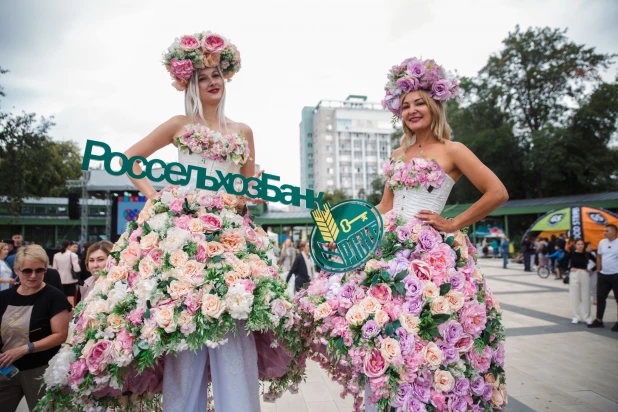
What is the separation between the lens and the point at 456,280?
197 centimetres

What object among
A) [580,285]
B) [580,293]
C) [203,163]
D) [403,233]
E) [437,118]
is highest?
[437,118]

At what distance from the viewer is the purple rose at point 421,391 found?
171 centimetres

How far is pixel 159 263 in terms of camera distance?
75.1 inches

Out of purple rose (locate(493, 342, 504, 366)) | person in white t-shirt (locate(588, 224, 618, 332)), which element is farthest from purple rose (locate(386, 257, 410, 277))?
person in white t-shirt (locate(588, 224, 618, 332))

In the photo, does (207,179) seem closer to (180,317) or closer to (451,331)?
(180,317)

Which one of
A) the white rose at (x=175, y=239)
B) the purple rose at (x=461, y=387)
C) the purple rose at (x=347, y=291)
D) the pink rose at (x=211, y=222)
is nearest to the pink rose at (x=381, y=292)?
the purple rose at (x=347, y=291)

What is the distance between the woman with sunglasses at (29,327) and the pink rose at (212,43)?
74.2 inches

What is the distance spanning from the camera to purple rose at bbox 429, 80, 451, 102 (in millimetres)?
2477

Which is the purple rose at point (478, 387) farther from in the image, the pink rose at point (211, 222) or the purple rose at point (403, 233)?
the pink rose at point (211, 222)

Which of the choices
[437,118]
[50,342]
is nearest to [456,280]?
[437,118]

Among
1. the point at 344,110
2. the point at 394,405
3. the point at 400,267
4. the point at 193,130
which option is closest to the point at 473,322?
the point at 400,267

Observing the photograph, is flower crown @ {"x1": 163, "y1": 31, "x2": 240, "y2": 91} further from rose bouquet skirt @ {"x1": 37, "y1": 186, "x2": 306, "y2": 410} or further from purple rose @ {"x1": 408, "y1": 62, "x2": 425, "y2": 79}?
purple rose @ {"x1": 408, "y1": 62, "x2": 425, "y2": 79}

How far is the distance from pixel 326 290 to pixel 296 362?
0.51 meters

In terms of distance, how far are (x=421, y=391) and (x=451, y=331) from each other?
1.02 ft
